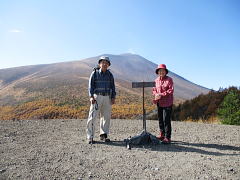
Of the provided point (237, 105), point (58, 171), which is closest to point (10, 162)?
point (58, 171)

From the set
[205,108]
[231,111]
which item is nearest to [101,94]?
Result: [231,111]

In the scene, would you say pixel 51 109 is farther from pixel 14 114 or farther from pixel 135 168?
pixel 135 168

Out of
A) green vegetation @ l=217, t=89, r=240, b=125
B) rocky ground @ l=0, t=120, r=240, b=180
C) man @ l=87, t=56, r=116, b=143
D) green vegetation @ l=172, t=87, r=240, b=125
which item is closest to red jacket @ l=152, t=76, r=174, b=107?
rocky ground @ l=0, t=120, r=240, b=180

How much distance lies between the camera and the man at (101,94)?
21.3ft

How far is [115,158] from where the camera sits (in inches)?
194

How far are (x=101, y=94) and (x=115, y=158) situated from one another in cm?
207

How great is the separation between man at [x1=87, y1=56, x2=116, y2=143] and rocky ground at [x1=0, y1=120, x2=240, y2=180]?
459 mm

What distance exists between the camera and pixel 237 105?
1041 cm

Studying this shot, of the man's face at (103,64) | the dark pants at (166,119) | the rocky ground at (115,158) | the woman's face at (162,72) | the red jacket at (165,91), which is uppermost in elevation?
the man's face at (103,64)

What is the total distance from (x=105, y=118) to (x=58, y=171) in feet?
8.86

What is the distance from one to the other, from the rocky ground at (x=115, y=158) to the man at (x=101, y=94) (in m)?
0.46

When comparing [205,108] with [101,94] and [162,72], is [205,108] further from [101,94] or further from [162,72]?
[101,94]

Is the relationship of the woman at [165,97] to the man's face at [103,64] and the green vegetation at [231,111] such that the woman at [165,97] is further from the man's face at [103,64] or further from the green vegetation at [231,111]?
the green vegetation at [231,111]

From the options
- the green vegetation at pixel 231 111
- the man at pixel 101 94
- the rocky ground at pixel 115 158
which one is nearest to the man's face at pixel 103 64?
the man at pixel 101 94
